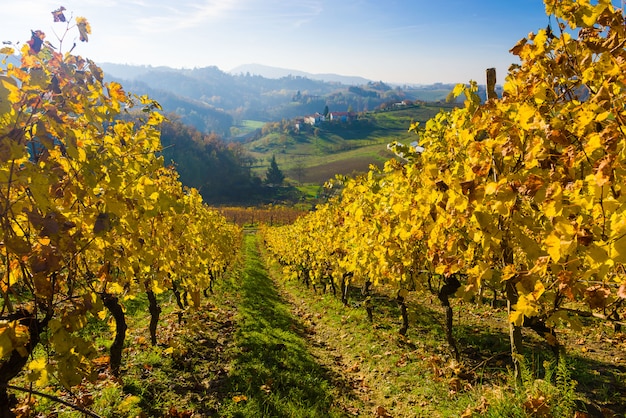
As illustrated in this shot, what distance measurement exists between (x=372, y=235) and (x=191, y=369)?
4789mm

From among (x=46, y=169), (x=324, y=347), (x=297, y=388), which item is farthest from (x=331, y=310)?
(x=46, y=169)

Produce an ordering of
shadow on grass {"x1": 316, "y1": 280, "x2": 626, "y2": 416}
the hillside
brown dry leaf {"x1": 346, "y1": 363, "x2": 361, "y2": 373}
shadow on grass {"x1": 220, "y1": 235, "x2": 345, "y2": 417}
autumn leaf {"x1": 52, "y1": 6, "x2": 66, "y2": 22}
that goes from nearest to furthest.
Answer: autumn leaf {"x1": 52, "y1": 6, "x2": 66, "y2": 22} < shadow on grass {"x1": 316, "y1": 280, "x2": 626, "y2": 416} < shadow on grass {"x1": 220, "y1": 235, "x2": 345, "y2": 417} < brown dry leaf {"x1": 346, "y1": 363, "x2": 361, "y2": 373} < the hillside

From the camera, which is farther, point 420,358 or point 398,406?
point 420,358

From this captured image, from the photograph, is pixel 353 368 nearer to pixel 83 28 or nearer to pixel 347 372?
pixel 347 372

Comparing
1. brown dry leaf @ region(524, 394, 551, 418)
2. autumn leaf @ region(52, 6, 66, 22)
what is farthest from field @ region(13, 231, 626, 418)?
autumn leaf @ region(52, 6, 66, 22)

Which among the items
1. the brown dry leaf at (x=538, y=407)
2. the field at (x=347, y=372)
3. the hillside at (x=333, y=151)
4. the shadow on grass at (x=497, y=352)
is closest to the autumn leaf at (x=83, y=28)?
the field at (x=347, y=372)

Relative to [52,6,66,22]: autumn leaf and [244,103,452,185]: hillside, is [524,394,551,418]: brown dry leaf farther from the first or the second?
[244,103,452,185]: hillside

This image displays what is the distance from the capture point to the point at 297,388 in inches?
273

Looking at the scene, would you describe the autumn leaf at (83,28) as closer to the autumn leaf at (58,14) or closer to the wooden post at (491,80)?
the autumn leaf at (58,14)

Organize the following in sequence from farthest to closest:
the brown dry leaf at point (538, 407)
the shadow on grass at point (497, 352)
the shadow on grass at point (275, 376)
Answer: the shadow on grass at point (275, 376) < the shadow on grass at point (497, 352) < the brown dry leaf at point (538, 407)

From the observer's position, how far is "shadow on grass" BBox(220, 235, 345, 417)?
6098 millimetres

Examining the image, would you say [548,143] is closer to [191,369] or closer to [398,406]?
[398,406]

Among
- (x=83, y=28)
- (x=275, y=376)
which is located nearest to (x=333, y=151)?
(x=275, y=376)

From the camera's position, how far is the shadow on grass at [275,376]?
20.0ft
